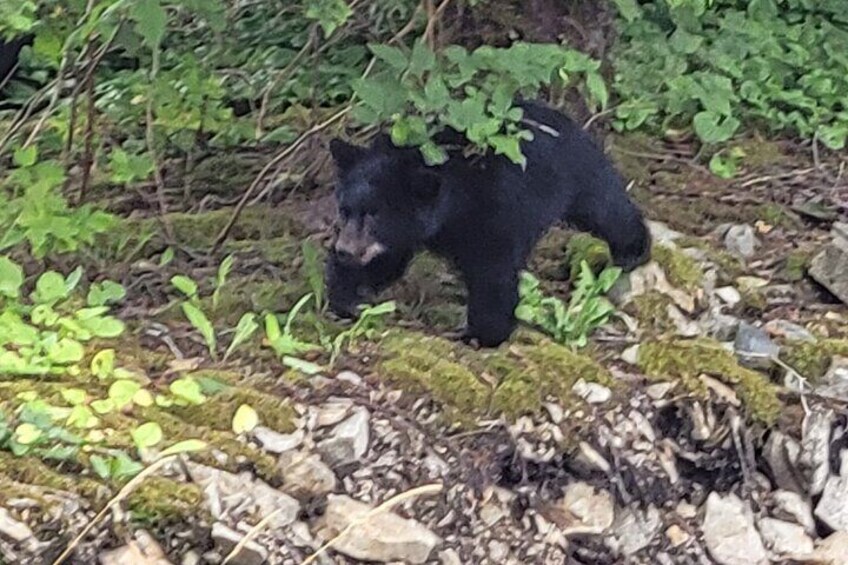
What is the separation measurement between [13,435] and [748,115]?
14.6ft

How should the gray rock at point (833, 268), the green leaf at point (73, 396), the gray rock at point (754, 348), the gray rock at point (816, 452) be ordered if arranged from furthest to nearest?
the gray rock at point (833, 268), the gray rock at point (754, 348), the gray rock at point (816, 452), the green leaf at point (73, 396)

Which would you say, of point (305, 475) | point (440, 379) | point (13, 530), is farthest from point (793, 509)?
point (13, 530)

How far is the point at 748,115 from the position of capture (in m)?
6.59

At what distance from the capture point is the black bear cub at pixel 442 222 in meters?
4.07

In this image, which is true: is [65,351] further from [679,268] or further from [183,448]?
[679,268]

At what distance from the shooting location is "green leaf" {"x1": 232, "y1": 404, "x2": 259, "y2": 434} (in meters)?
3.44

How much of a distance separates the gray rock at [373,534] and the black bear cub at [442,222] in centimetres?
87

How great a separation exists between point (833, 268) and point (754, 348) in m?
0.73

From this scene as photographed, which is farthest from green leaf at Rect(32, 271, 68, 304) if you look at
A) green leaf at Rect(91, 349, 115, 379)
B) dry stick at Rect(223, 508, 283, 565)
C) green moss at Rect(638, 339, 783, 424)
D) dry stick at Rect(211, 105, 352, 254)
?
green moss at Rect(638, 339, 783, 424)

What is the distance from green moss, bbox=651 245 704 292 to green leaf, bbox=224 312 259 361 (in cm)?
161

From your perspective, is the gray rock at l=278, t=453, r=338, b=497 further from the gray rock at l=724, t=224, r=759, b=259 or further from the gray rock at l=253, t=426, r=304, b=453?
the gray rock at l=724, t=224, r=759, b=259

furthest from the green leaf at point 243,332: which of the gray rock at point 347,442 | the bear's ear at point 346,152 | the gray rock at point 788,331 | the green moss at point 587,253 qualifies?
the gray rock at point 788,331

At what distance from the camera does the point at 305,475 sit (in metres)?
3.42

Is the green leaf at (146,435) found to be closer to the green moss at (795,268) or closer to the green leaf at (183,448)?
the green leaf at (183,448)
